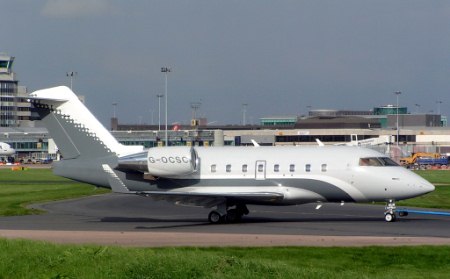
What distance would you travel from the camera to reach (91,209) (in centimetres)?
4959

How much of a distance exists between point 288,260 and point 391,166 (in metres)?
14.1

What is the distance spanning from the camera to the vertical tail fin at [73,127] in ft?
135

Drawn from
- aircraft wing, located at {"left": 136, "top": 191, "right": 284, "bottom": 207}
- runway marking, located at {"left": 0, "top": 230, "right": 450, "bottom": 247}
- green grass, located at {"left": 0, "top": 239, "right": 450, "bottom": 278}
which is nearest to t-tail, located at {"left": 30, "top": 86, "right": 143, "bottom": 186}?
aircraft wing, located at {"left": 136, "top": 191, "right": 284, "bottom": 207}

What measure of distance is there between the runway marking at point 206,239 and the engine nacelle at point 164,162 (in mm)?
5809

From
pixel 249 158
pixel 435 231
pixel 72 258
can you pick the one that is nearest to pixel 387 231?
pixel 435 231

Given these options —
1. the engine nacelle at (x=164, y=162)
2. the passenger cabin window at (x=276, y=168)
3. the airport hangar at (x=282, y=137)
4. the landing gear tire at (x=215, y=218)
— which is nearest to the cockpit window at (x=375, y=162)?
the passenger cabin window at (x=276, y=168)

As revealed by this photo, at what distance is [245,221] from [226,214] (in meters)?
1.31

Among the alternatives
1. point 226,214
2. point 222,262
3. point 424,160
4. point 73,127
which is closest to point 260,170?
point 226,214

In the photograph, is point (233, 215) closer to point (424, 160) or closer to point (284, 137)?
point (424, 160)

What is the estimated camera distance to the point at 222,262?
69.2 feet

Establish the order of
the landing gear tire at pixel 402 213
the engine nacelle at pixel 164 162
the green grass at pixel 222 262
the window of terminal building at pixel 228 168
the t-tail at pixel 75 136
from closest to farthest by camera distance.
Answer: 1. the green grass at pixel 222 262
2. the engine nacelle at pixel 164 162
3. the window of terminal building at pixel 228 168
4. the t-tail at pixel 75 136
5. the landing gear tire at pixel 402 213

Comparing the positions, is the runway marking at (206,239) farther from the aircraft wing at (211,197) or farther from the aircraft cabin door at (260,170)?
the aircraft cabin door at (260,170)

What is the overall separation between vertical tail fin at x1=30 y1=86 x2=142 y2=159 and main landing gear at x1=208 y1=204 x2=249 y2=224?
4.44 meters

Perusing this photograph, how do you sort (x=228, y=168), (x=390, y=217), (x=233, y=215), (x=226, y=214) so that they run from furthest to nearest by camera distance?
(x=233, y=215)
(x=228, y=168)
(x=226, y=214)
(x=390, y=217)
